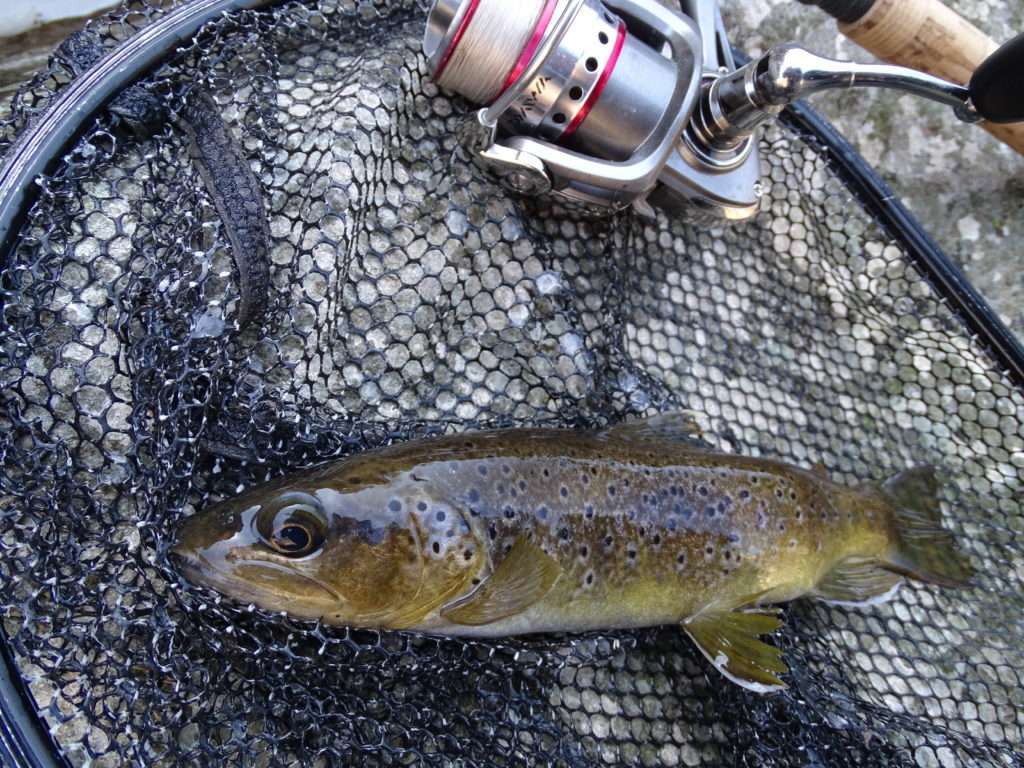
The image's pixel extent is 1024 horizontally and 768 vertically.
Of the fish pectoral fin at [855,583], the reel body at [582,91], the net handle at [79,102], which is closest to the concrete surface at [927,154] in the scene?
the reel body at [582,91]

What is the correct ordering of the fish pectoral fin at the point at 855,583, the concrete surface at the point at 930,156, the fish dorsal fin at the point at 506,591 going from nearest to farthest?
the fish dorsal fin at the point at 506,591 < the fish pectoral fin at the point at 855,583 < the concrete surface at the point at 930,156

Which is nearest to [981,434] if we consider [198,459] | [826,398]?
[826,398]

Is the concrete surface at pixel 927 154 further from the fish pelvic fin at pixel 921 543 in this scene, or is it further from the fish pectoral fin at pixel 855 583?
the fish pectoral fin at pixel 855 583

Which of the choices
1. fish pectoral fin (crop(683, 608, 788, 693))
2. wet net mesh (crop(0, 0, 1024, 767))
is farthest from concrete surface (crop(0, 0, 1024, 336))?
fish pectoral fin (crop(683, 608, 788, 693))

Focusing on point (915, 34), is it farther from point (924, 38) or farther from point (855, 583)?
point (855, 583)

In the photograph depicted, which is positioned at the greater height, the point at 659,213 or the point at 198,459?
the point at 659,213

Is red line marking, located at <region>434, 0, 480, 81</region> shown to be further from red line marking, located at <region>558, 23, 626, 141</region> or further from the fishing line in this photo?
red line marking, located at <region>558, 23, 626, 141</region>

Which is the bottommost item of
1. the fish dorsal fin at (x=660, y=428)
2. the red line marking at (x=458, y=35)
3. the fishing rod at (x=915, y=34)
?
the fish dorsal fin at (x=660, y=428)

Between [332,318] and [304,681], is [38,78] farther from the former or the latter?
[304,681]
